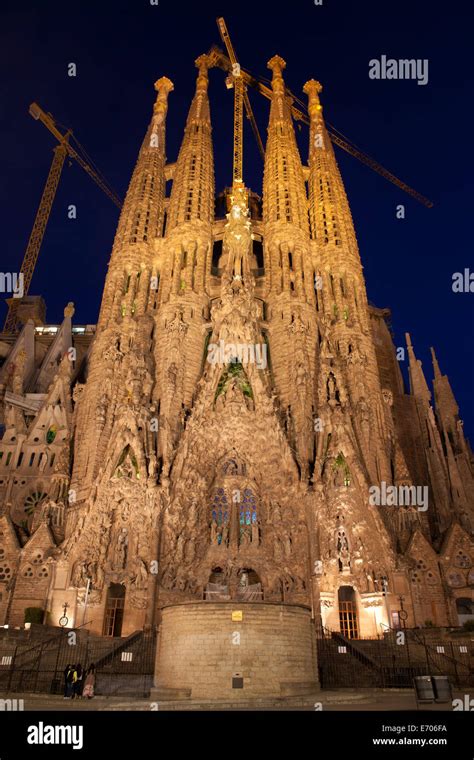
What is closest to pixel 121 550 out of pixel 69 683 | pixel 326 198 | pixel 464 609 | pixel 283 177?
pixel 69 683

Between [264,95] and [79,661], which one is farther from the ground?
[264,95]

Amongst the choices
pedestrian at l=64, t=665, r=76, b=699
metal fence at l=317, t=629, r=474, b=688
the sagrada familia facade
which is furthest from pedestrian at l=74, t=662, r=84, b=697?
metal fence at l=317, t=629, r=474, b=688

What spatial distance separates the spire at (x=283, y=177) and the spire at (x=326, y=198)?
1.10 metres

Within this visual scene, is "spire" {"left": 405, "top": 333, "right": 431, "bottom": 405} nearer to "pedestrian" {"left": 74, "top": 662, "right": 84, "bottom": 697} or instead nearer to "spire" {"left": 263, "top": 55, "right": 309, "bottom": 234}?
"spire" {"left": 263, "top": 55, "right": 309, "bottom": 234}

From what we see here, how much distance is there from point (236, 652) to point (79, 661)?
773 centimetres

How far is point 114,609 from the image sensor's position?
90.7 ft

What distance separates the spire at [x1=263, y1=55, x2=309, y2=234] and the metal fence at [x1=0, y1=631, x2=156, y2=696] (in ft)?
102

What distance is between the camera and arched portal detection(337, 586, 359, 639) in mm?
27406

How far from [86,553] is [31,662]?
30.3 ft

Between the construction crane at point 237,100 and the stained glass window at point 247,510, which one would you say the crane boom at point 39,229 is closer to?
the construction crane at point 237,100

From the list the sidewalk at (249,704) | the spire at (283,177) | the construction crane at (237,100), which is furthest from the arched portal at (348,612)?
the construction crane at (237,100)

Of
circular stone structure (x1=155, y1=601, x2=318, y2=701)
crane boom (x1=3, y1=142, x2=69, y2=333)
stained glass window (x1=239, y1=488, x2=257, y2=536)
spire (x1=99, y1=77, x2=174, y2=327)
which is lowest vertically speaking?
circular stone structure (x1=155, y1=601, x2=318, y2=701)

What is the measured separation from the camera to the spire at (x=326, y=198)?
41125mm

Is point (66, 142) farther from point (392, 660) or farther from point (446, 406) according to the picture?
point (392, 660)
